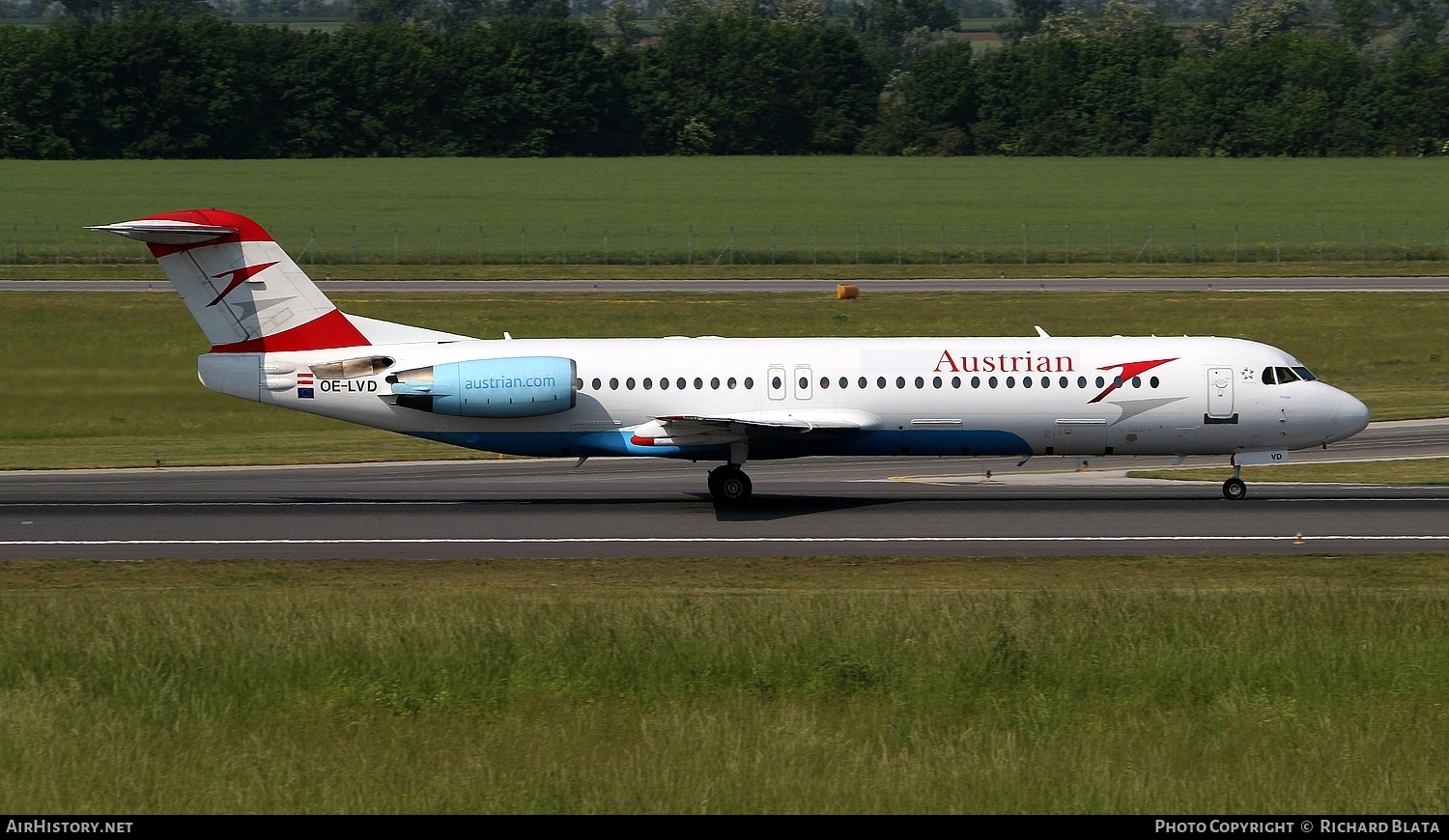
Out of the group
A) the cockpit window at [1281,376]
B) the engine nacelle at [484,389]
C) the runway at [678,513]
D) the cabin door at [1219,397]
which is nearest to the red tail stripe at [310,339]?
the engine nacelle at [484,389]

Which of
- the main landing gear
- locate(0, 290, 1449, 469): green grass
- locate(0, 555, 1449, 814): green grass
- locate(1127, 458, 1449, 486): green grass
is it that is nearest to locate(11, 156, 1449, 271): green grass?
locate(0, 290, 1449, 469): green grass

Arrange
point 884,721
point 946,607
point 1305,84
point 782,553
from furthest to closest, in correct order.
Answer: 1. point 1305,84
2. point 782,553
3. point 946,607
4. point 884,721

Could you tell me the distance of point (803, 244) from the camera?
330ft

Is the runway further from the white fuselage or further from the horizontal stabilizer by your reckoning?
the horizontal stabilizer

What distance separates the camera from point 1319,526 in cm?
3027

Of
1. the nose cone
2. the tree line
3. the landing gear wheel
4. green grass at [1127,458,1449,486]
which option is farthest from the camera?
the tree line

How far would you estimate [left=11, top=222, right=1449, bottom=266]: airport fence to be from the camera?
89.1 meters

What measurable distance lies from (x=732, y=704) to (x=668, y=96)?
5669 inches

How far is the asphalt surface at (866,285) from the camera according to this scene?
240 feet

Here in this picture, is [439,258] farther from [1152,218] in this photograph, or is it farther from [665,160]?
[665,160]

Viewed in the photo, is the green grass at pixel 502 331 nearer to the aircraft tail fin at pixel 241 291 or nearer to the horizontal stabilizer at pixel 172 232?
the aircraft tail fin at pixel 241 291

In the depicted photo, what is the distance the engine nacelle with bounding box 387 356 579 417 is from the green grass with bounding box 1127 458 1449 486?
47.7 ft
